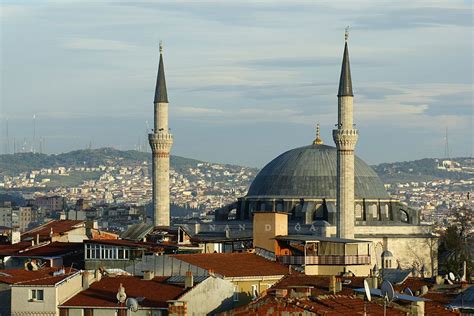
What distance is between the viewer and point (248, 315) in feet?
107

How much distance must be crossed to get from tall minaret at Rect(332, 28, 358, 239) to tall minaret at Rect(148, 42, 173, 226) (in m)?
8.01

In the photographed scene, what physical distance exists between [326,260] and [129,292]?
1646 centimetres

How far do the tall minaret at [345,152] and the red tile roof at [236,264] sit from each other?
29.4 meters

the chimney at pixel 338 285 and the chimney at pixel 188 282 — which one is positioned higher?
the chimney at pixel 188 282

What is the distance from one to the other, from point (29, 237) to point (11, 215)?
121 meters

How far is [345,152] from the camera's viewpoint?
253ft

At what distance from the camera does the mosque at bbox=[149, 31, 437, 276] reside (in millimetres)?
77125

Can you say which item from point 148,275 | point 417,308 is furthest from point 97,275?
point 417,308

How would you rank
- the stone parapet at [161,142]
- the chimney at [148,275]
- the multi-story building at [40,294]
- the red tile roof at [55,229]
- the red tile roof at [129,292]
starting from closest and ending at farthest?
the red tile roof at [129,292], the multi-story building at [40,294], the chimney at [148,275], the red tile roof at [55,229], the stone parapet at [161,142]

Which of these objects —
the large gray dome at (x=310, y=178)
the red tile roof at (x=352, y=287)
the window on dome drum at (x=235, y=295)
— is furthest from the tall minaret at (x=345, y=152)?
the window on dome drum at (x=235, y=295)

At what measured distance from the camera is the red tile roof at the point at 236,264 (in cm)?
4217

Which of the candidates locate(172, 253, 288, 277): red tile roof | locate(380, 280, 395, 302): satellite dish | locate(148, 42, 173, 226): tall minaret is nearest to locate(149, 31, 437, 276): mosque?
locate(148, 42, 173, 226): tall minaret

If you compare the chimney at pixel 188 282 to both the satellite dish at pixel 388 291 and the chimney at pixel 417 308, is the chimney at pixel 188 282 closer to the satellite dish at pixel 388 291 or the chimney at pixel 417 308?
the chimney at pixel 417 308

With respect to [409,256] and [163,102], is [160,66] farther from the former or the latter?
[409,256]
